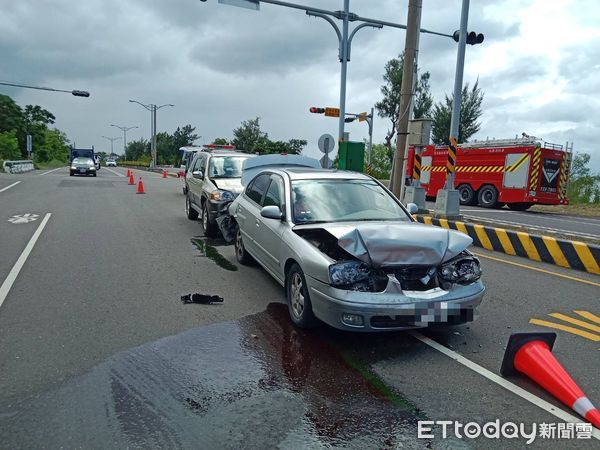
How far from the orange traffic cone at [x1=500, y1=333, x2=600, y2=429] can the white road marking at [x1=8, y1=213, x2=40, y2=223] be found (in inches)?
435

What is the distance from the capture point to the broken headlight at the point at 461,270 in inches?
174

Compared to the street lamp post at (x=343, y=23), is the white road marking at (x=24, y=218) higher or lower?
lower

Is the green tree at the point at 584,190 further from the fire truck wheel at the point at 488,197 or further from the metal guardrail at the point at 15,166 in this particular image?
the metal guardrail at the point at 15,166

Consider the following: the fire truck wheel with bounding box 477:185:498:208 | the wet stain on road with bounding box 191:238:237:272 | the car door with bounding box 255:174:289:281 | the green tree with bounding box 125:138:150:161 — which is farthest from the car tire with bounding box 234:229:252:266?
the green tree with bounding box 125:138:150:161

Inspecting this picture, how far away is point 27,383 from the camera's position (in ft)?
11.6

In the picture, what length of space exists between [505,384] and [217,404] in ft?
7.27

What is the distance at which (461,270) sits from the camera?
454 centimetres

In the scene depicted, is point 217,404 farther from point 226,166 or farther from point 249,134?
point 249,134

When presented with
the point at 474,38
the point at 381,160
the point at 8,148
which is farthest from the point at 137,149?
the point at 474,38

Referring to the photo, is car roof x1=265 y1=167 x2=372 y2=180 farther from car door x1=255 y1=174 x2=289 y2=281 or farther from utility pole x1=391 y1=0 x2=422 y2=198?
utility pole x1=391 y1=0 x2=422 y2=198

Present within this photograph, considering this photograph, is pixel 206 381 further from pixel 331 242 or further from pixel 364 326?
pixel 331 242

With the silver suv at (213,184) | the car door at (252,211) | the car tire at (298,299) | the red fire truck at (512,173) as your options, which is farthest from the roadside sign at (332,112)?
the car tire at (298,299)

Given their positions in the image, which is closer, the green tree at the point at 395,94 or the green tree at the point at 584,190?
the green tree at the point at 584,190

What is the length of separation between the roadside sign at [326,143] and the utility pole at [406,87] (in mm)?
3897
